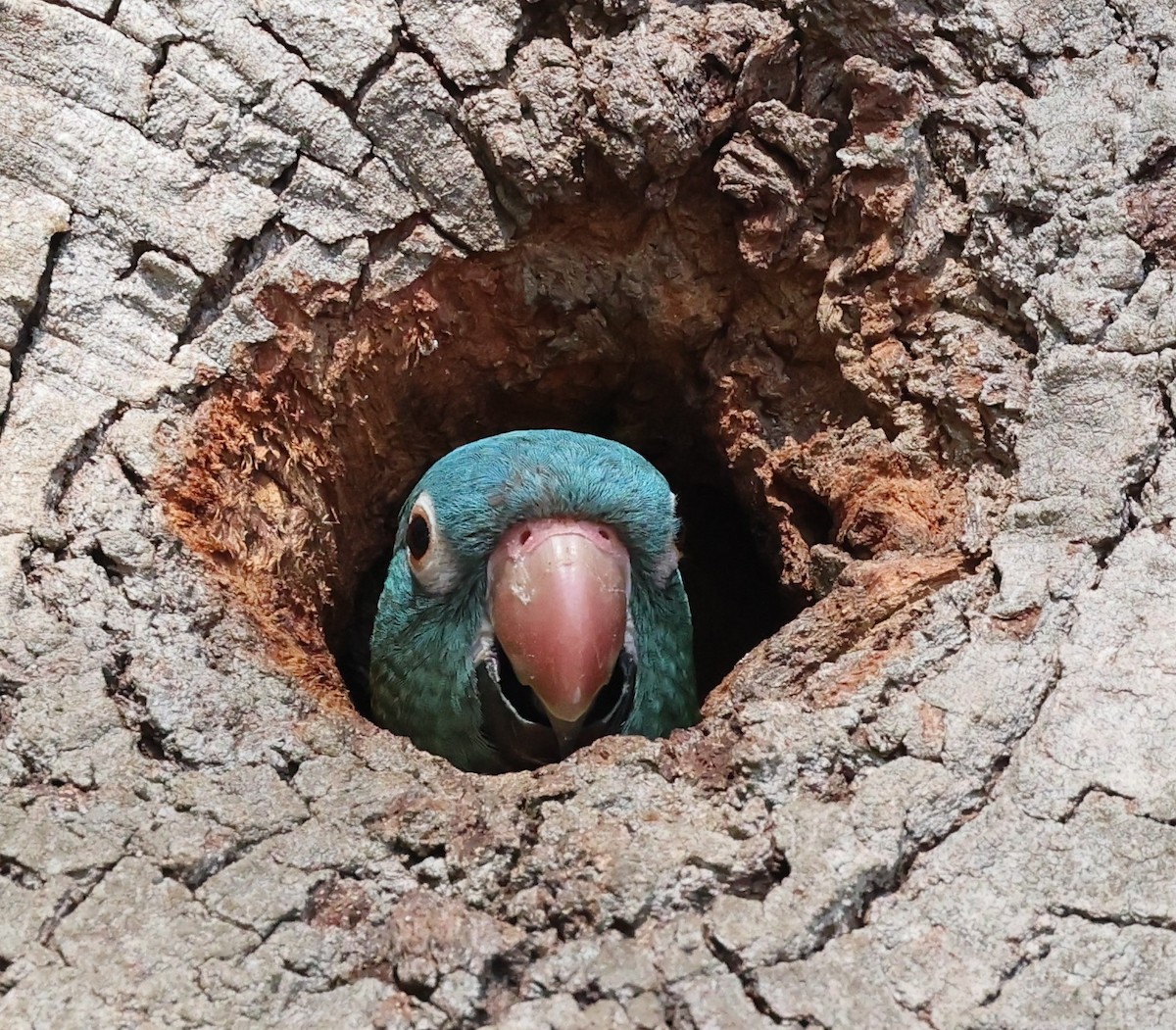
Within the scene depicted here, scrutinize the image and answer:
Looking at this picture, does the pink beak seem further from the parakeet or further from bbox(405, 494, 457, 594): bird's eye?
bbox(405, 494, 457, 594): bird's eye

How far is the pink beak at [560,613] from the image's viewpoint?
8.77ft

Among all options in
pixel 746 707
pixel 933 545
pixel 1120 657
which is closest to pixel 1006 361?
pixel 933 545

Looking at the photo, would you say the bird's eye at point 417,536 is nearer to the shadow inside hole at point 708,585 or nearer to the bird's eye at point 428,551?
the bird's eye at point 428,551

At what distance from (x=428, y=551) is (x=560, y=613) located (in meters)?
0.61

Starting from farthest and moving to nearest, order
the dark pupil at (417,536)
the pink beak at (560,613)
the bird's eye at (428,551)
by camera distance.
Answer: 1. the dark pupil at (417,536)
2. the bird's eye at (428,551)
3. the pink beak at (560,613)

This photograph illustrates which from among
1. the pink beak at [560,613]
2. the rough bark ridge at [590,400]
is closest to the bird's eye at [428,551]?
the pink beak at [560,613]

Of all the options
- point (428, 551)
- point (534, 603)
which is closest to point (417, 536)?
point (428, 551)

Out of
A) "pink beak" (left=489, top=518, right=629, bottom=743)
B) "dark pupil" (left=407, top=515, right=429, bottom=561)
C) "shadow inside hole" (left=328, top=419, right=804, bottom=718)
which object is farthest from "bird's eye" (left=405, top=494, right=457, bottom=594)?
"shadow inside hole" (left=328, top=419, right=804, bottom=718)

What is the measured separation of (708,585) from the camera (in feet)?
15.7

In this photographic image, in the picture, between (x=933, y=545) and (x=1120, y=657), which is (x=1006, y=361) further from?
(x=1120, y=657)

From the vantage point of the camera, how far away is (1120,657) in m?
2.13

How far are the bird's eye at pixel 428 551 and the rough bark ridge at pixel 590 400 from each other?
386 mm

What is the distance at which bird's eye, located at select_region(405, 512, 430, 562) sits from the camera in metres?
3.19

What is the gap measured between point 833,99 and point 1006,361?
3.14 feet
